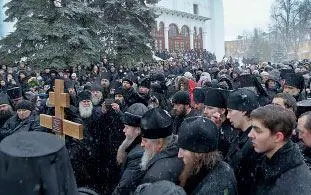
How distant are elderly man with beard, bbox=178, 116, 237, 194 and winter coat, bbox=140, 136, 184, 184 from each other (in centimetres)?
6

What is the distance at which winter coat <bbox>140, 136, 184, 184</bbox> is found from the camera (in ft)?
9.36

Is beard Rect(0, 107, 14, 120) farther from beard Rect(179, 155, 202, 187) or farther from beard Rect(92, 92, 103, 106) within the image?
beard Rect(179, 155, 202, 187)

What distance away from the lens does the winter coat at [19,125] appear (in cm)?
592

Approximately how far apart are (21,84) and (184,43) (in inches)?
1354

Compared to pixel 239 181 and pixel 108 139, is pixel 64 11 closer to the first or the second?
pixel 108 139

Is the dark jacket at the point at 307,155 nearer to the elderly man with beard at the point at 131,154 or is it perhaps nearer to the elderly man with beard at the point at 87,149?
the elderly man with beard at the point at 131,154

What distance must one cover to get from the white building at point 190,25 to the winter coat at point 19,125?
1366 inches

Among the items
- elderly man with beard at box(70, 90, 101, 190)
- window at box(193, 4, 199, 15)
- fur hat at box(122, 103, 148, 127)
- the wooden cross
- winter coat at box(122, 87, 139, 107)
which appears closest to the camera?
fur hat at box(122, 103, 148, 127)

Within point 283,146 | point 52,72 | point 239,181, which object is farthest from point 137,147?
point 52,72

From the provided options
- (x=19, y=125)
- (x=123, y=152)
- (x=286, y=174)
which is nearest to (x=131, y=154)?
(x=123, y=152)

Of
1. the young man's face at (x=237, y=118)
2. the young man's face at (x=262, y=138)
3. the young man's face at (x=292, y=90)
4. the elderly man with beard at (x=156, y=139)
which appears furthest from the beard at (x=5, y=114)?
the young man's face at (x=262, y=138)

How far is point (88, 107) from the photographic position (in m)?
6.88

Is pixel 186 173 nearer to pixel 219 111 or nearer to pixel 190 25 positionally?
pixel 219 111

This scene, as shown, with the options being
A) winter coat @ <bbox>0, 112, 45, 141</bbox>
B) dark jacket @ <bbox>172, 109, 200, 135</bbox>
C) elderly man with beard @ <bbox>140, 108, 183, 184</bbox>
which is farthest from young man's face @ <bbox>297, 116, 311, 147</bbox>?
winter coat @ <bbox>0, 112, 45, 141</bbox>
